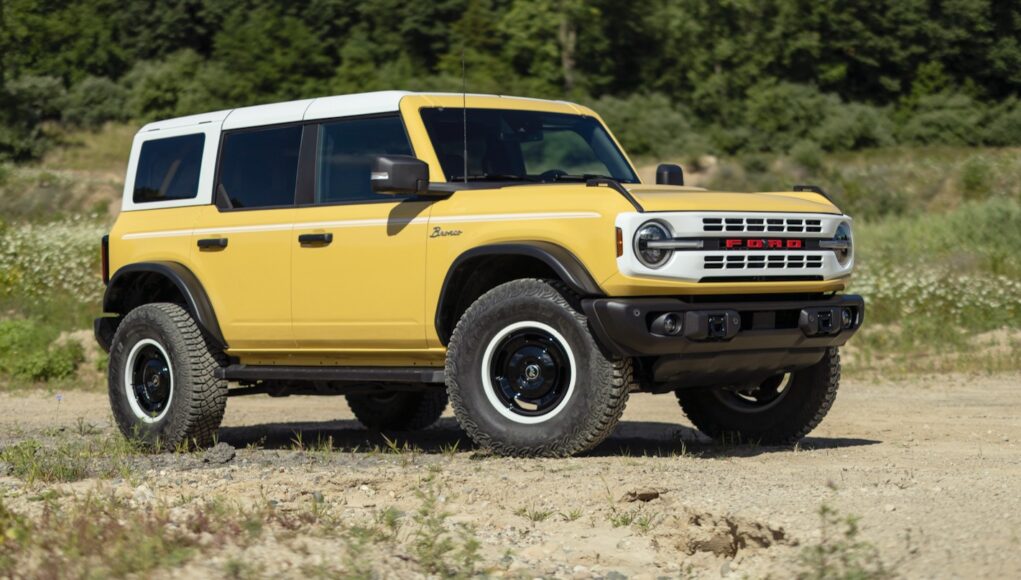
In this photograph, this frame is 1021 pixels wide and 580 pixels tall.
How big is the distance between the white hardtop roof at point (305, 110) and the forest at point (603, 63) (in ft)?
125

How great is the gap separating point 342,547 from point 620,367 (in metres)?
2.51

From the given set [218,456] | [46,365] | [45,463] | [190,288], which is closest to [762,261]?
[218,456]

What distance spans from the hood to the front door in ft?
4.36

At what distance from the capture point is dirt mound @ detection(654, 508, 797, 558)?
20.0ft

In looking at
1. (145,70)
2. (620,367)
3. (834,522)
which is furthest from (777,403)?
(145,70)

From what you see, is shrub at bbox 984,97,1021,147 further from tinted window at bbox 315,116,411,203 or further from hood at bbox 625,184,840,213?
tinted window at bbox 315,116,411,203

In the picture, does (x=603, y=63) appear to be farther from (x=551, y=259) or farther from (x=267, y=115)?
(x=551, y=259)

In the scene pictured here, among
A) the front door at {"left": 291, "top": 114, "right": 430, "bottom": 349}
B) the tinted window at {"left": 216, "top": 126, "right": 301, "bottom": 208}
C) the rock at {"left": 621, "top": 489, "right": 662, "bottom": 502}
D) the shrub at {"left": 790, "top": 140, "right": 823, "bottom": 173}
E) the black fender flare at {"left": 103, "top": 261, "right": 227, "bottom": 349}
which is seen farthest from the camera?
the shrub at {"left": 790, "top": 140, "right": 823, "bottom": 173}

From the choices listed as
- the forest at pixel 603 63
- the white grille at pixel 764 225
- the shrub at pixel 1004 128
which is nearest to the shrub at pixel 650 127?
the forest at pixel 603 63

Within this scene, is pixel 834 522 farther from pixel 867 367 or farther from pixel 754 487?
pixel 867 367

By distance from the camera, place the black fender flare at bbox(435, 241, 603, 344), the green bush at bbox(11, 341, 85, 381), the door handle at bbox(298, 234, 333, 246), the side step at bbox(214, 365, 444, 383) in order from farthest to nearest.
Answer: the green bush at bbox(11, 341, 85, 381) → the door handle at bbox(298, 234, 333, 246) → the side step at bbox(214, 365, 444, 383) → the black fender flare at bbox(435, 241, 603, 344)

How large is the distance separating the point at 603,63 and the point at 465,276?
54.6 meters

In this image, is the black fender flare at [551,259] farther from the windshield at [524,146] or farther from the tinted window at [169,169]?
the tinted window at [169,169]

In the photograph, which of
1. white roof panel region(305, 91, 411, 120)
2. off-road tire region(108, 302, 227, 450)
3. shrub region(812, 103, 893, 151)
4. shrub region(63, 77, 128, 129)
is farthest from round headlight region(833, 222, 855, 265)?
shrub region(63, 77, 128, 129)
